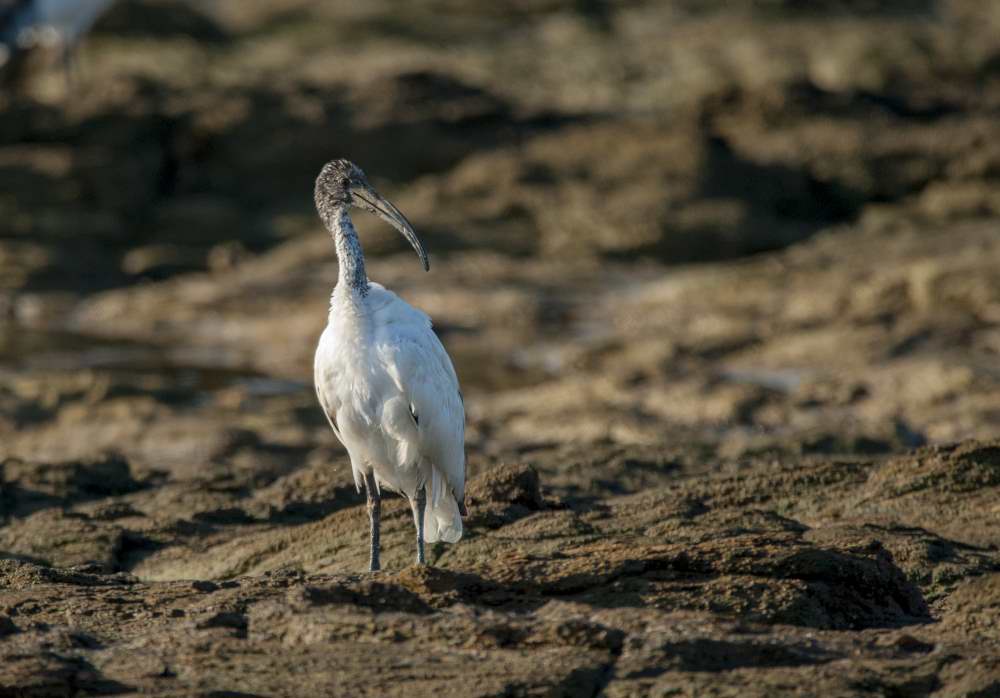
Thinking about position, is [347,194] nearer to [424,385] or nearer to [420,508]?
[424,385]

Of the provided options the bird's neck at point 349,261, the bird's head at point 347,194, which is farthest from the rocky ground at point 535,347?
the bird's head at point 347,194

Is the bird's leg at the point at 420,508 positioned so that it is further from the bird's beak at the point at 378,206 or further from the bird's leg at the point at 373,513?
the bird's beak at the point at 378,206

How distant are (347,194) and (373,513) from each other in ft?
5.88

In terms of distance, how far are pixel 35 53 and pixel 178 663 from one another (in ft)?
102

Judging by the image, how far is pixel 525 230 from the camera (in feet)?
91.7

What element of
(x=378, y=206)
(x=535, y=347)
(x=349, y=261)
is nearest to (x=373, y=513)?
(x=349, y=261)

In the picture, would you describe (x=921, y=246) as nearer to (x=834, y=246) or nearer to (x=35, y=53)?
(x=834, y=246)

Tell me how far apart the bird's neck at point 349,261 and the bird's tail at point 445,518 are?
1.13 metres

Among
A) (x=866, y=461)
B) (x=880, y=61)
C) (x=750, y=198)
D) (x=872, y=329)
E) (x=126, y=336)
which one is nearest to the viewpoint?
(x=866, y=461)

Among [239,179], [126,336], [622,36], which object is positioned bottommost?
[126,336]

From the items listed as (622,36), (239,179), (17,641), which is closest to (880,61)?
(622,36)

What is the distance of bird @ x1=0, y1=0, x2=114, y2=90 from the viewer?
33.8 m

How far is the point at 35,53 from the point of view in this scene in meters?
35.7

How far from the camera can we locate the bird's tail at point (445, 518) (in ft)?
29.2
